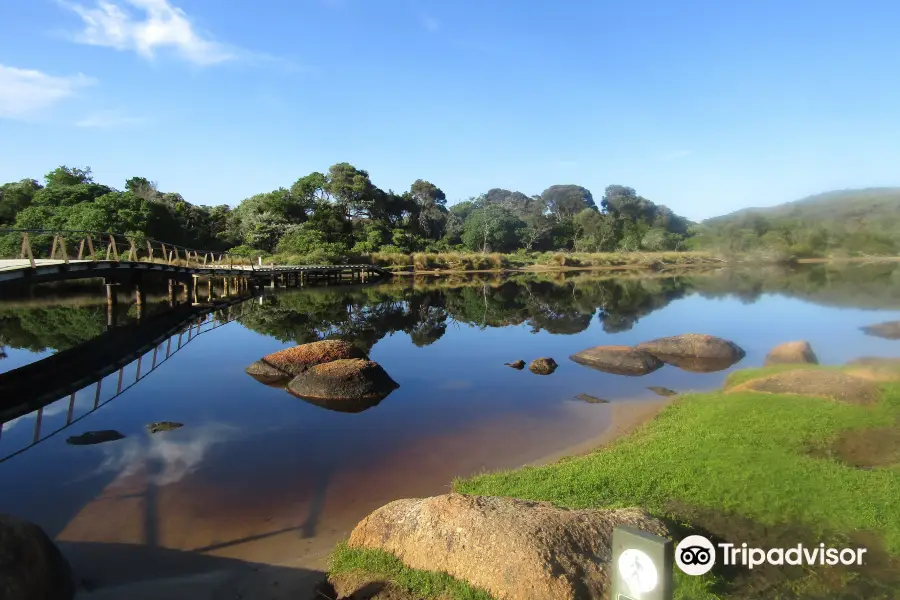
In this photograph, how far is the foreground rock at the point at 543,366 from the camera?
17.5m

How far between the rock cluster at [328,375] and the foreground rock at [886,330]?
18790 millimetres

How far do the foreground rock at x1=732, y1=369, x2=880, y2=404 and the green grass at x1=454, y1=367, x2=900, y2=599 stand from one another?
470mm

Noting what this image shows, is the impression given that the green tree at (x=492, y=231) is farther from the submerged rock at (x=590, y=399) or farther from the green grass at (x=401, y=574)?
the green grass at (x=401, y=574)

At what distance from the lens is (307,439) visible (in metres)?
11.7

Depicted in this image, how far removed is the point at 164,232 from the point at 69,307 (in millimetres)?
14712

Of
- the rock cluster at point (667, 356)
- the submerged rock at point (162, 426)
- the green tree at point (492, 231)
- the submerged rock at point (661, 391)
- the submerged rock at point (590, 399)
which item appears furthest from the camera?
the green tree at point (492, 231)

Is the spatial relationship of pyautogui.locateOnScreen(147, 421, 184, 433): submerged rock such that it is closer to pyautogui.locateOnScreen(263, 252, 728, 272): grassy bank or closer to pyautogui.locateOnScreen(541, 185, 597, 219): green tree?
pyautogui.locateOnScreen(263, 252, 728, 272): grassy bank

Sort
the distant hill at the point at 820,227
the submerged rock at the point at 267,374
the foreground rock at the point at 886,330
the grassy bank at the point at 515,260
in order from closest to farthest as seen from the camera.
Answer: the submerged rock at the point at 267,374
the foreground rock at the point at 886,330
the distant hill at the point at 820,227
the grassy bank at the point at 515,260

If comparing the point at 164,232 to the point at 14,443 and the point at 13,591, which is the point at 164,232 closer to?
the point at 14,443

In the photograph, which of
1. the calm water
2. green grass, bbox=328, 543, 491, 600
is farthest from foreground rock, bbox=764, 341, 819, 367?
green grass, bbox=328, 543, 491, 600

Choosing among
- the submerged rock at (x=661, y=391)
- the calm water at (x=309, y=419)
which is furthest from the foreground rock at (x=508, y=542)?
the submerged rock at (x=661, y=391)

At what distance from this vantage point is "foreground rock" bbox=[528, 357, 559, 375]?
17.5m

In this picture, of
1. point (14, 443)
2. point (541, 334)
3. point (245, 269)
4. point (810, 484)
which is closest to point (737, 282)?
point (541, 334)

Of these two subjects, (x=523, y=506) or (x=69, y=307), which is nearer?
(x=523, y=506)
